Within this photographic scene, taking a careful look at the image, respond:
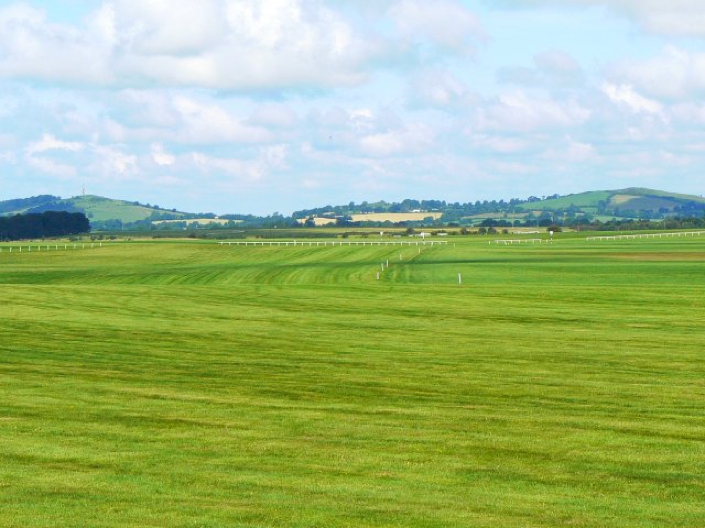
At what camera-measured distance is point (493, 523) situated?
1488cm

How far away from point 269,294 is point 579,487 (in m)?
50.3

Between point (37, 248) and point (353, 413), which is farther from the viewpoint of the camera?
point (37, 248)

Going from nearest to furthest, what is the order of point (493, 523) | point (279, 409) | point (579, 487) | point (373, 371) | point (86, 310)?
point (493, 523)
point (579, 487)
point (279, 409)
point (373, 371)
point (86, 310)

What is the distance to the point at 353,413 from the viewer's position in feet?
81.1

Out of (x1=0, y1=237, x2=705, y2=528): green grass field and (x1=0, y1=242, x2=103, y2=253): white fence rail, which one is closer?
(x1=0, y1=237, x2=705, y2=528): green grass field

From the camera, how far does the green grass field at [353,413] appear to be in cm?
1612

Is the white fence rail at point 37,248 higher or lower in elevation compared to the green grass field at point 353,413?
higher

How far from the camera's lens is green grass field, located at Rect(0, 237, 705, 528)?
16125 mm

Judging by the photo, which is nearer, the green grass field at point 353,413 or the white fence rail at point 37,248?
the green grass field at point 353,413

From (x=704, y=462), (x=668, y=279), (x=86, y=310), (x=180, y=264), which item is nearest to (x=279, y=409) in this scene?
(x=704, y=462)

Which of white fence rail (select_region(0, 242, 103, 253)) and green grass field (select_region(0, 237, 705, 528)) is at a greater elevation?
white fence rail (select_region(0, 242, 103, 253))

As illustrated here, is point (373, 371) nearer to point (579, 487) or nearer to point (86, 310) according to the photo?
point (579, 487)

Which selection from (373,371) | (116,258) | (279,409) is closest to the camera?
(279,409)

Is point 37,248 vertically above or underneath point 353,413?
above
